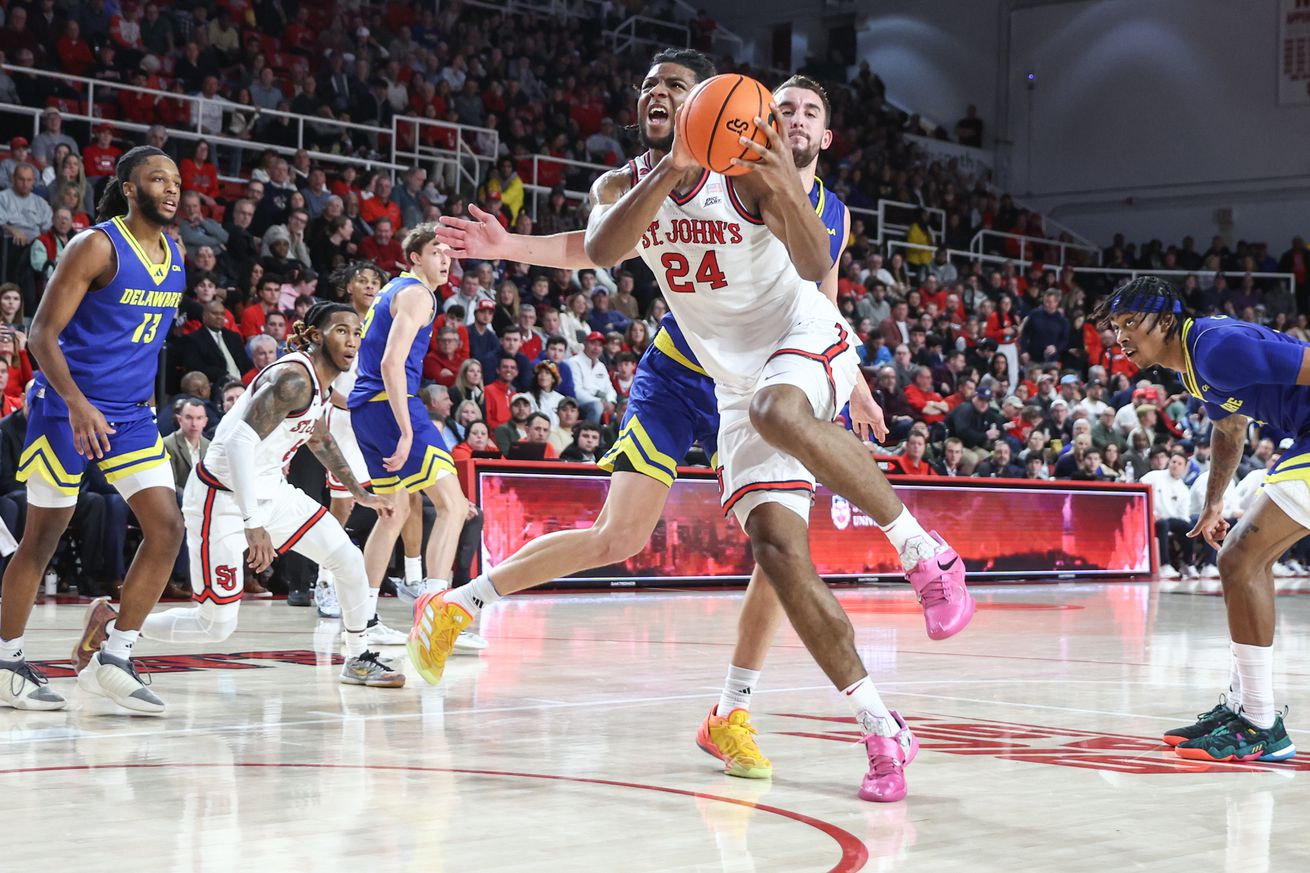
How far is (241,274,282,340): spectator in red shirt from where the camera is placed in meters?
12.4

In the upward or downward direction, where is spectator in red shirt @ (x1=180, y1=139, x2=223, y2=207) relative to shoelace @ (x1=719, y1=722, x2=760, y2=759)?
upward

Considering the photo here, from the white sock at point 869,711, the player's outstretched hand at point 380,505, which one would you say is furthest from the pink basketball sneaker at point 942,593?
the player's outstretched hand at point 380,505

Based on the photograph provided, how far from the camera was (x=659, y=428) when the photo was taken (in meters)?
4.85

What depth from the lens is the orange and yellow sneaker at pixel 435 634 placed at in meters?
4.97

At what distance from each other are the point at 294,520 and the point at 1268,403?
12.1 ft

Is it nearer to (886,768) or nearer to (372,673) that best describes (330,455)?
(372,673)

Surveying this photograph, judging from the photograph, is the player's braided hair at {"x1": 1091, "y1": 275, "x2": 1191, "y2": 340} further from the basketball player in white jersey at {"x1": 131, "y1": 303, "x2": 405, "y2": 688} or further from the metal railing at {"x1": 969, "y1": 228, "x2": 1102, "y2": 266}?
the metal railing at {"x1": 969, "y1": 228, "x2": 1102, "y2": 266}

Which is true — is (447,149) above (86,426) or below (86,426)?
above

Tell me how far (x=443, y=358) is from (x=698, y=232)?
9.34 m

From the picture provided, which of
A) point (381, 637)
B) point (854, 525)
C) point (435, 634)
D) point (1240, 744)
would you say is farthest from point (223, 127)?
point (1240, 744)

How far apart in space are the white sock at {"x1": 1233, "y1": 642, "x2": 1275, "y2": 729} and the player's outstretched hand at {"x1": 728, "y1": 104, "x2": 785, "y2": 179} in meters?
2.22

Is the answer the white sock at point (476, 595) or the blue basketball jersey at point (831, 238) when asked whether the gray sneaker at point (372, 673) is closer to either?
the white sock at point (476, 595)

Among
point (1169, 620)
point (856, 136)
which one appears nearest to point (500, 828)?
point (1169, 620)

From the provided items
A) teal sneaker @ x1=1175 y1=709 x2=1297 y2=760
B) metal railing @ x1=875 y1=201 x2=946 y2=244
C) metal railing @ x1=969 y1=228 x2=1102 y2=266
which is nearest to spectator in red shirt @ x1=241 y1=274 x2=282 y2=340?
teal sneaker @ x1=1175 y1=709 x2=1297 y2=760
